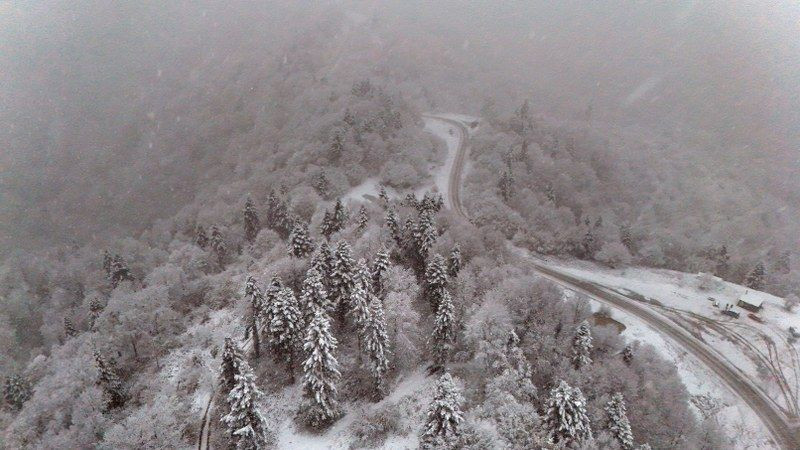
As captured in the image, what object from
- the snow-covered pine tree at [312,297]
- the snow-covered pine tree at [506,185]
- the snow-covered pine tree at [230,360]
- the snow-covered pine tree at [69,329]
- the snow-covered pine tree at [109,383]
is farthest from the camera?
the snow-covered pine tree at [506,185]

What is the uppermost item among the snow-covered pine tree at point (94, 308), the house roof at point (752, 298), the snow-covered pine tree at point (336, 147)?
the snow-covered pine tree at point (336, 147)

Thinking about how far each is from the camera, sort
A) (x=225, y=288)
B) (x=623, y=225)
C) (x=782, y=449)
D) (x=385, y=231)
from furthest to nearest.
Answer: (x=623, y=225) → (x=225, y=288) → (x=385, y=231) → (x=782, y=449)

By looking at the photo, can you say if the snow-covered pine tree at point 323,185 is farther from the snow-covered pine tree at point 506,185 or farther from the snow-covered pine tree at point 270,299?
the snow-covered pine tree at point 270,299

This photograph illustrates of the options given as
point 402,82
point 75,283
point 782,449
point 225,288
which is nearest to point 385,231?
point 225,288

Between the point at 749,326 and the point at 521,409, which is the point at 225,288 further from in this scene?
the point at 749,326

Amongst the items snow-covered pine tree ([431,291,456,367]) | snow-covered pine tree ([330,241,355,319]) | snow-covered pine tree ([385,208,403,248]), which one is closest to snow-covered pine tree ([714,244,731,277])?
snow-covered pine tree ([385,208,403,248])

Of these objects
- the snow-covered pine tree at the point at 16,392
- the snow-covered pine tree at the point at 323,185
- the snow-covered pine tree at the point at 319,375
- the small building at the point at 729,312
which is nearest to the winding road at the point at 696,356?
the small building at the point at 729,312

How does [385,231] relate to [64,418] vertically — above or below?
above
